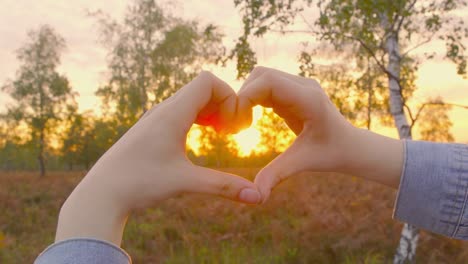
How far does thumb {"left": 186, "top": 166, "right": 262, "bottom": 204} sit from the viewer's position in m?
1.39

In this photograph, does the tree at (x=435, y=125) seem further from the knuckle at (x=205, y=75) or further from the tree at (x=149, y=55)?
the knuckle at (x=205, y=75)

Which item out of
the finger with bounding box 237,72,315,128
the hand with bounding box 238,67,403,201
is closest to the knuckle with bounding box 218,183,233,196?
the hand with bounding box 238,67,403,201

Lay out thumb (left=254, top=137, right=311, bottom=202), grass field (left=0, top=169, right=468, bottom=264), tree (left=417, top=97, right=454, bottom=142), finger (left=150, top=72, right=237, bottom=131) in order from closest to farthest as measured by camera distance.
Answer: finger (left=150, top=72, right=237, bottom=131) < thumb (left=254, top=137, right=311, bottom=202) < grass field (left=0, top=169, right=468, bottom=264) < tree (left=417, top=97, right=454, bottom=142)

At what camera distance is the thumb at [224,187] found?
139 cm

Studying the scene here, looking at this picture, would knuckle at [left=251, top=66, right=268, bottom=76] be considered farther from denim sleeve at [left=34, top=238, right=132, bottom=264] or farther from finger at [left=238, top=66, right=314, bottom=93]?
denim sleeve at [left=34, top=238, right=132, bottom=264]

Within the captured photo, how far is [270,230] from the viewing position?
1015cm

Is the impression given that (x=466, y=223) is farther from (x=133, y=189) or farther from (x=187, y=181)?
(x=133, y=189)

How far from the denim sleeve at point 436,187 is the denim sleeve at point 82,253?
88 centimetres

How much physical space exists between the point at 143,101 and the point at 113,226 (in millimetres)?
31740

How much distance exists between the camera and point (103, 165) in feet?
4.07

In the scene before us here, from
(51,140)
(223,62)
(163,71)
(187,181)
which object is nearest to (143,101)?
(163,71)

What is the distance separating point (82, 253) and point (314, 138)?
796mm

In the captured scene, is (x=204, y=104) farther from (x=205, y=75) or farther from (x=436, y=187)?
(x=436, y=187)

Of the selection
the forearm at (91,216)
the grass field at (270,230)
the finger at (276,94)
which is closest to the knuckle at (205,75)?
the finger at (276,94)
